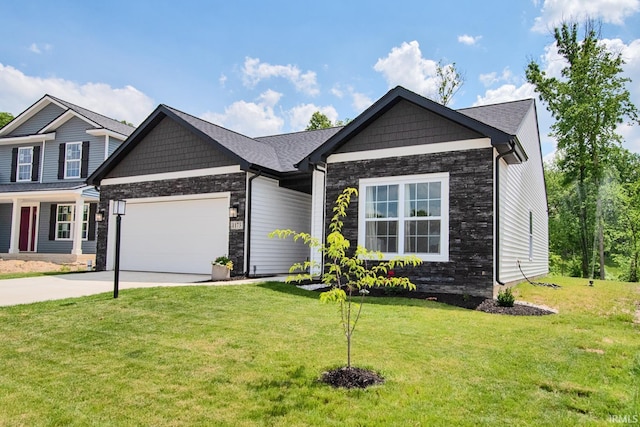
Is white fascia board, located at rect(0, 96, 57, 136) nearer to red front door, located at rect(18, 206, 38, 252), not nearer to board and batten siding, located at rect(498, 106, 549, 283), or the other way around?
red front door, located at rect(18, 206, 38, 252)

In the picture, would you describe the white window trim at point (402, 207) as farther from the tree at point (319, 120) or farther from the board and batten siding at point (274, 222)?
the tree at point (319, 120)

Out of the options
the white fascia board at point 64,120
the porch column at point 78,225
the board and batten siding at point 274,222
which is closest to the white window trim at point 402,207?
the board and batten siding at point 274,222

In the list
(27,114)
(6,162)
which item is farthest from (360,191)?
(6,162)

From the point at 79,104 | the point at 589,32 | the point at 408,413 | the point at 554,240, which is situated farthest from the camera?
the point at 554,240

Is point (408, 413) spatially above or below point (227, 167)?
below

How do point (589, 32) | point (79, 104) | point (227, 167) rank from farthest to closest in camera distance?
point (589, 32) < point (79, 104) < point (227, 167)

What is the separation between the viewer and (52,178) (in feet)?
68.3

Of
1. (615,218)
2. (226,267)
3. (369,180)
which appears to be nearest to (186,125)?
(226,267)

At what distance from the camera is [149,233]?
14.5 m

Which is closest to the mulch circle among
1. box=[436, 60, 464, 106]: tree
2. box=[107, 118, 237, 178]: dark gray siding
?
box=[107, 118, 237, 178]: dark gray siding

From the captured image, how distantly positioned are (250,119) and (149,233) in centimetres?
1314

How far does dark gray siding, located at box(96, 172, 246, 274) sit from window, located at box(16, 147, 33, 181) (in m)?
9.10

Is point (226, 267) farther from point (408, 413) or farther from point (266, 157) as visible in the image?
point (408, 413)

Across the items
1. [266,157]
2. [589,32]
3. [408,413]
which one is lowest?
[408,413]
